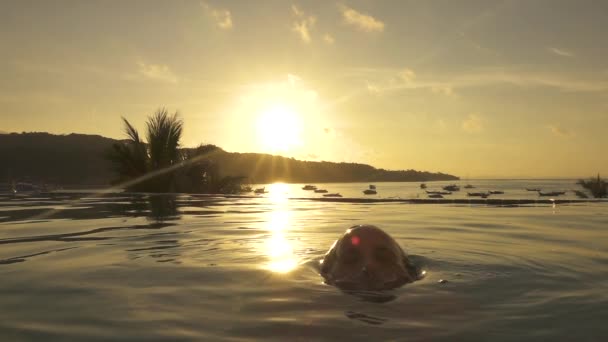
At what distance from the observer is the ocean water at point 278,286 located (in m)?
2.80

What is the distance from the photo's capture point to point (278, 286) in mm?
4113

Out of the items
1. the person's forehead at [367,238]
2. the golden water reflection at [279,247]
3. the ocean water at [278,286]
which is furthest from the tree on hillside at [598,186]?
the person's forehead at [367,238]

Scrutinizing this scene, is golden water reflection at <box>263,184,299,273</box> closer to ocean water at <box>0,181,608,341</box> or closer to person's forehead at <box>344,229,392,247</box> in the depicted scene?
ocean water at <box>0,181,608,341</box>

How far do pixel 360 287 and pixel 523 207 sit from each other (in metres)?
10.4

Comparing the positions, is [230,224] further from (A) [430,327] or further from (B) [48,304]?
(A) [430,327]

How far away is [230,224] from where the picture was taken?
9.15 meters

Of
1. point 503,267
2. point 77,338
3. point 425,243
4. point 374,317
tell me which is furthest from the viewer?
point 425,243

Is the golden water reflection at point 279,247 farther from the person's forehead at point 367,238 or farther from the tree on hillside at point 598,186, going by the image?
the tree on hillside at point 598,186

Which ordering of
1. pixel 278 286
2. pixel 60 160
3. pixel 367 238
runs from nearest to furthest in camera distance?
pixel 278 286 < pixel 367 238 < pixel 60 160

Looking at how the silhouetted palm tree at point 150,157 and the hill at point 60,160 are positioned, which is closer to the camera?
the silhouetted palm tree at point 150,157

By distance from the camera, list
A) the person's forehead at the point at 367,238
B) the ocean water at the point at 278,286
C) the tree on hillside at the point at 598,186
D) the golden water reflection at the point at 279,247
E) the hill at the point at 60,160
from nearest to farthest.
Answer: the ocean water at the point at 278,286 → the person's forehead at the point at 367,238 → the golden water reflection at the point at 279,247 → the tree on hillside at the point at 598,186 → the hill at the point at 60,160

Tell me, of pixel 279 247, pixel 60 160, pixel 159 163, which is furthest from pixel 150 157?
pixel 60 160

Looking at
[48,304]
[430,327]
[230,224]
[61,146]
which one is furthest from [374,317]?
[61,146]

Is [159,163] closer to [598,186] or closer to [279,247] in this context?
[279,247]
